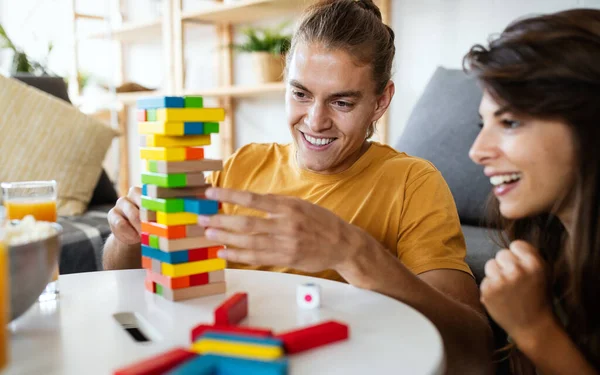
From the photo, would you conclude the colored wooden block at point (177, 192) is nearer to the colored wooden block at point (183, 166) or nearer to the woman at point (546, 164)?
the colored wooden block at point (183, 166)

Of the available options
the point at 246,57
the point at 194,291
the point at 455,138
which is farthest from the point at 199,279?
the point at 246,57

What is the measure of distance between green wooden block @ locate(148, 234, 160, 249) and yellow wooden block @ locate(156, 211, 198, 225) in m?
0.03

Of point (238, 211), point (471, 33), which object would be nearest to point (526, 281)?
point (238, 211)

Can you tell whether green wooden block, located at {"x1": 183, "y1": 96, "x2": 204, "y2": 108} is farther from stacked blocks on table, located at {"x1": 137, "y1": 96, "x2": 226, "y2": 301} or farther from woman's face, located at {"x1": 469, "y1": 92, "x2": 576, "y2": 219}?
woman's face, located at {"x1": 469, "y1": 92, "x2": 576, "y2": 219}

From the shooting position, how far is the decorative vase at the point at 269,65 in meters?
2.90

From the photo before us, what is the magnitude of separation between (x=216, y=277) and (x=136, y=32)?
3275mm

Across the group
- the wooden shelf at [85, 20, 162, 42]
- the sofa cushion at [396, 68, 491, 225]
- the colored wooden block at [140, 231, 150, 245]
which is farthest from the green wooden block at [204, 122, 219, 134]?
the wooden shelf at [85, 20, 162, 42]

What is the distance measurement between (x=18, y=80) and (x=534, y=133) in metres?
2.42

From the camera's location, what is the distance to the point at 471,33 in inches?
96.9

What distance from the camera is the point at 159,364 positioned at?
70 centimetres

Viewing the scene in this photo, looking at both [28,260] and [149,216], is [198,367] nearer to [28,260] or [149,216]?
[28,260]

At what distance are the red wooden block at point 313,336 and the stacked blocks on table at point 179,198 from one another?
1.01 feet

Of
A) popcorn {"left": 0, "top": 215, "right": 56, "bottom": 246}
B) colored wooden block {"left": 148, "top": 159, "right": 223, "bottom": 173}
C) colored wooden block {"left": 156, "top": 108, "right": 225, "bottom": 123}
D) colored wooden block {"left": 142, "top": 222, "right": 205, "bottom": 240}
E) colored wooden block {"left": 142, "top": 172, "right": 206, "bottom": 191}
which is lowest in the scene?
colored wooden block {"left": 142, "top": 222, "right": 205, "bottom": 240}

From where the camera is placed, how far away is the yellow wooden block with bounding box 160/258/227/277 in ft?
3.36
